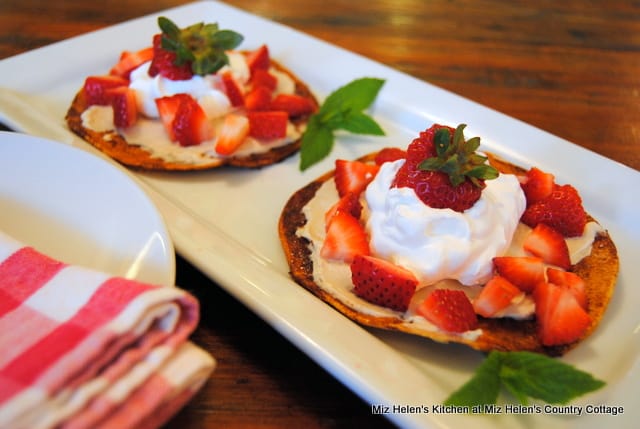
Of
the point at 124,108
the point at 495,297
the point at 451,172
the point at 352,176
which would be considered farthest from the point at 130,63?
the point at 495,297

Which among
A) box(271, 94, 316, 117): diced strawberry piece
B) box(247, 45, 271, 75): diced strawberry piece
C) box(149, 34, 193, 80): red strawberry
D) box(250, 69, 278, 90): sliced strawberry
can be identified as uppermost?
box(149, 34, 193, 80): red strawberry

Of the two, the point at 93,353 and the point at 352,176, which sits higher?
the point at 93,353

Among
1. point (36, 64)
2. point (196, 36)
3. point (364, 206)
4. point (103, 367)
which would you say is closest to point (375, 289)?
point (364, 206)

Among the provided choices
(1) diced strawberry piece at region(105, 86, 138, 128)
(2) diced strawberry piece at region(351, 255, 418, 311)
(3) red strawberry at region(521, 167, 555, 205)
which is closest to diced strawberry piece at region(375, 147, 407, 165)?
(3) red strawberry at region(521, 167, 555, 205)

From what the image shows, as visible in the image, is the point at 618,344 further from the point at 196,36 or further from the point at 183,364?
the point at 196,36

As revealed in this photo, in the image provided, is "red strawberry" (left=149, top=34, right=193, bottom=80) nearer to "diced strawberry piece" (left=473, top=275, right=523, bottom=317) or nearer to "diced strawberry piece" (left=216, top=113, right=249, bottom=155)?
"diced strawberry piece" (left=216, top=113, right=249, bottom=155)

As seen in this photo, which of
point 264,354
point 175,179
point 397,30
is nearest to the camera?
point 264,354

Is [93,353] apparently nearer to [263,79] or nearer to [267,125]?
[267,125]
